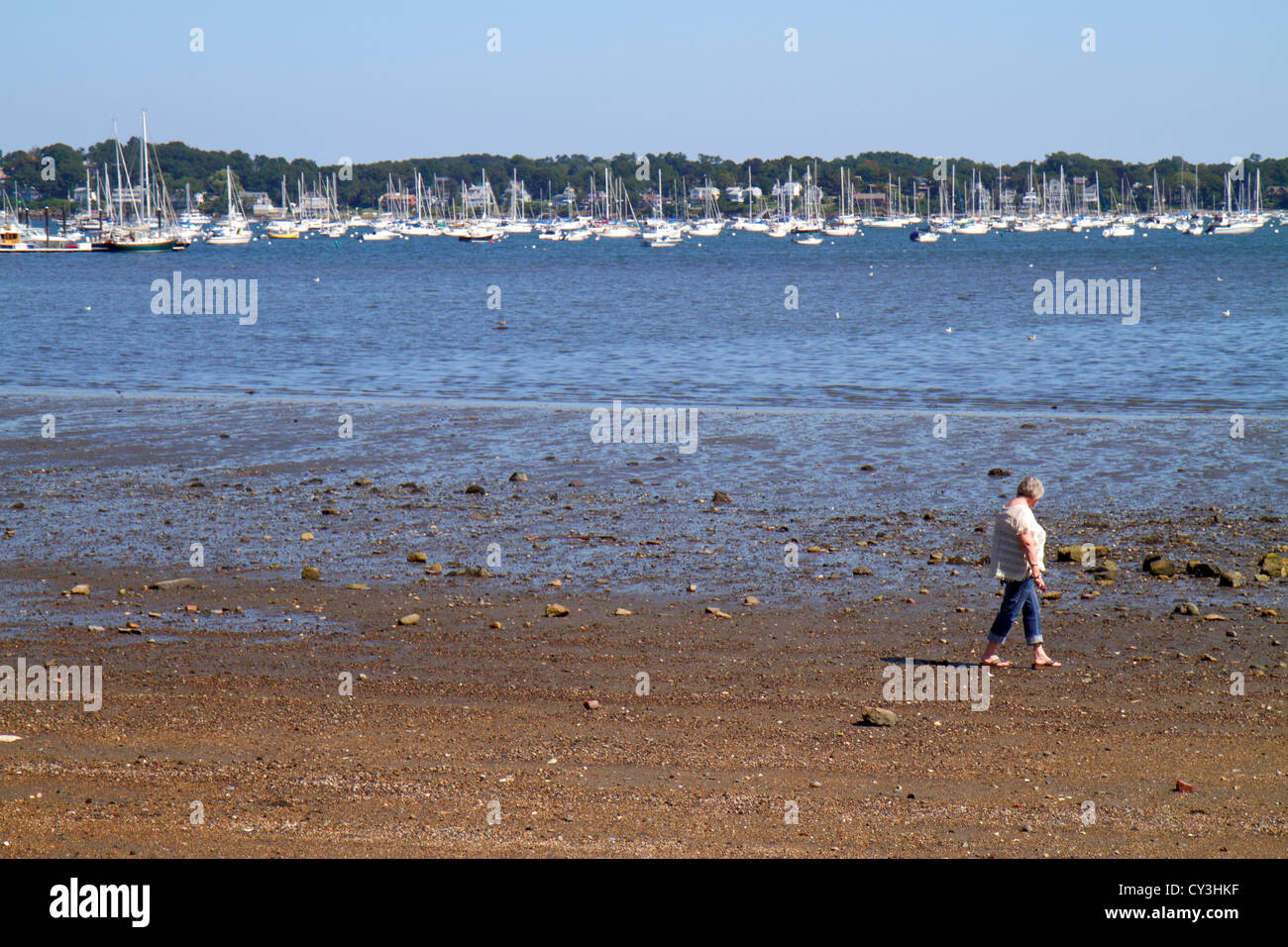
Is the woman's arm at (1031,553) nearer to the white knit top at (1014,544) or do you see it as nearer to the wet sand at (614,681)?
the white knit top at (1014,544)

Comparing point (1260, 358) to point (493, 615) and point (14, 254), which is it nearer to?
point (493, 615)

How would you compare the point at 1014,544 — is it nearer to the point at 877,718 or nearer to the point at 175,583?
the point at 877,718

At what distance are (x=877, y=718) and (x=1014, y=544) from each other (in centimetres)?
249

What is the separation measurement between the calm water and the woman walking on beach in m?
16.8

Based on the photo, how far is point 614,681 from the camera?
10000mm

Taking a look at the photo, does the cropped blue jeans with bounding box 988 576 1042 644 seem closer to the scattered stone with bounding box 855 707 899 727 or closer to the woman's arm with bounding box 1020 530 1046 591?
the woman's arm with bounding box 1020 530 1046 591

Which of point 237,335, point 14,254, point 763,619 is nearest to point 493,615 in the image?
point 763,619

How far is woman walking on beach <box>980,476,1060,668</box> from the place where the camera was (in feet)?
34.0

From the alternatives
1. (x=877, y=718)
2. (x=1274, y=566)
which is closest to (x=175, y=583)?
(x=877, y=718)

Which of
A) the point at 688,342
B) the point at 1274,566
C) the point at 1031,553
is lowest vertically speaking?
the point at 1274,566

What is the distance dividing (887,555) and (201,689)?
7.38 m

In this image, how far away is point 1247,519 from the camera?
1570 cm

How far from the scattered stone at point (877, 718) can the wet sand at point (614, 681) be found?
111 millimetres
